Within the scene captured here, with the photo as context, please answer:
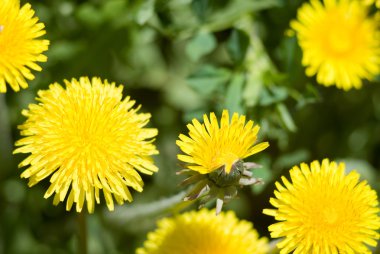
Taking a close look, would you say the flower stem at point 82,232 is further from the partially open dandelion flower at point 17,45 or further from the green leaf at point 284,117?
the green leaf at point 284,117

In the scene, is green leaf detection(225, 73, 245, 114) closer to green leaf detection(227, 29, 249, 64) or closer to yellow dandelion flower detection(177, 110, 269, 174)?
green leaf detection(227, 29, 249, 64)

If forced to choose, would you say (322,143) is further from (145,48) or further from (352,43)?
(145,48)

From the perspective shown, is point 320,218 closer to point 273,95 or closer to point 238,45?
point 273,95

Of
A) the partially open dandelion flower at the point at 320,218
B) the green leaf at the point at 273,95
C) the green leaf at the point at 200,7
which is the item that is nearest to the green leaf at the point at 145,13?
the green leaf at the point at 200,7

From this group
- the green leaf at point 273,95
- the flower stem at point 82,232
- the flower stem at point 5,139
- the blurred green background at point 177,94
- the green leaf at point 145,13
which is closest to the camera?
the flower stem at point 82,232

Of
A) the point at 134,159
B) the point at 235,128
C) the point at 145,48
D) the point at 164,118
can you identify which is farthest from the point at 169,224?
the point at 145,48
